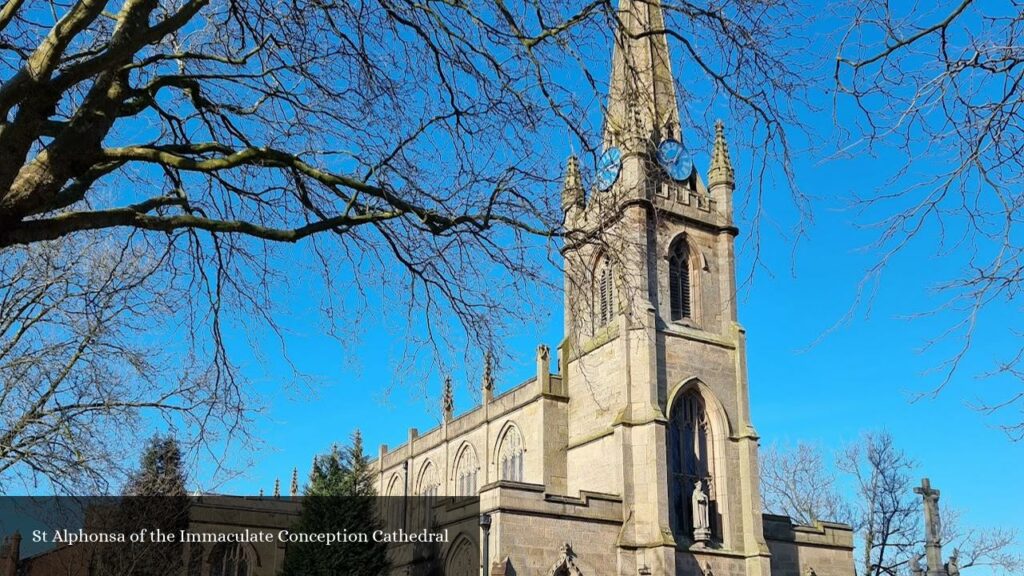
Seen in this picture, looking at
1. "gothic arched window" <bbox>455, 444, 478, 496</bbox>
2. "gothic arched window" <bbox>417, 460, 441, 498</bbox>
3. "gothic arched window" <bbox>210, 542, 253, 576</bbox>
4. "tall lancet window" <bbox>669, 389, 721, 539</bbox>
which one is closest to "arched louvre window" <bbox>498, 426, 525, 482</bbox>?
"gothic arched window" <bbox>455, 444, 478, 496</bbox>

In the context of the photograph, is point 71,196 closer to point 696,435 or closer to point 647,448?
point 647,448

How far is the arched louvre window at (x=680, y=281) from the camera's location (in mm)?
33031

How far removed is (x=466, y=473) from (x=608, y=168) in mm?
34947

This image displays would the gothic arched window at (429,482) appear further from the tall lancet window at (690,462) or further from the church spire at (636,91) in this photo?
the church spire at (636,91)

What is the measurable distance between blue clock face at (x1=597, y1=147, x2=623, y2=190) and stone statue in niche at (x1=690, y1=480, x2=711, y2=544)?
24.8 meters

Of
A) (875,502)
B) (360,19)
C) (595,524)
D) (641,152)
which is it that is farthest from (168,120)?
(875,502)

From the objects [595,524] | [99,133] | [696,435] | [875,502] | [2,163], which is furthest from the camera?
[875,502]

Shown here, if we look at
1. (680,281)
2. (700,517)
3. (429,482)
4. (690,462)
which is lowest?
(700,517)

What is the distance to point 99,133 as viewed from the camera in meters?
5.56

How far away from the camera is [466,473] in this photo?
40375 mm

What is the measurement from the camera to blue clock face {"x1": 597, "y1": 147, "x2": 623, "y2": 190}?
6456 mm

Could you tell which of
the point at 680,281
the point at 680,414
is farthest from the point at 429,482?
the point at 680,281

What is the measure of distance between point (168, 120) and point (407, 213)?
6.50ft

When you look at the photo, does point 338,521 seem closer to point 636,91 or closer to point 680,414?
point 680,414
